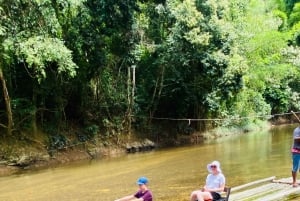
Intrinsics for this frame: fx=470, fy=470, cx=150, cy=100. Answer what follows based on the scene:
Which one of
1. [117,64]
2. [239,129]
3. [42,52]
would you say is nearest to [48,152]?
[42,52]

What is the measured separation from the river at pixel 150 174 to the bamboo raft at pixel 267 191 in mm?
1559

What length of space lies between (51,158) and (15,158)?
179 centimetres

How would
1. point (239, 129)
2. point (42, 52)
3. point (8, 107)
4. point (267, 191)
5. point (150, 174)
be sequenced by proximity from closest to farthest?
point (267, 191) < point (150, 174) < point (42, 52) < point (8, 107) < point (239, 129)

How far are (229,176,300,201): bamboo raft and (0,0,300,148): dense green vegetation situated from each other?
9092mm

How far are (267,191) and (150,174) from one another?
647 cm

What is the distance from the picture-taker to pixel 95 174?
17.2 m

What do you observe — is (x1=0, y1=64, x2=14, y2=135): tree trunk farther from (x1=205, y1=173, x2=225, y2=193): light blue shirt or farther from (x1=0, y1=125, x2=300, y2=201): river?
(x1=205, y1=173, x2=225, y2=193): light blue shirt

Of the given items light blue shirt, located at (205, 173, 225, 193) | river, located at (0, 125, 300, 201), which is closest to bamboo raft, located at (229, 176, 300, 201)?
light blue shirt, located at (205, 173, 225, 193)

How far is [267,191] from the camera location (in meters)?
10.7

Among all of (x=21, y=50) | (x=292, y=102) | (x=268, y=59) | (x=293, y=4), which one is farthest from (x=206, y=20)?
(x=293, y=4)

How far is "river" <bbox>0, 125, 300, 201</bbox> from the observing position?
44.3ft

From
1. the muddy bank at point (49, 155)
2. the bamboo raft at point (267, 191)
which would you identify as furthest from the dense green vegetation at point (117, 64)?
the bamboo raft at point (267, 191)

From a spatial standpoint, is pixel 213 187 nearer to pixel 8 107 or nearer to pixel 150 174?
pixel 150 174

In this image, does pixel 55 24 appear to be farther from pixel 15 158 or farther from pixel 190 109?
pixel 190 109
